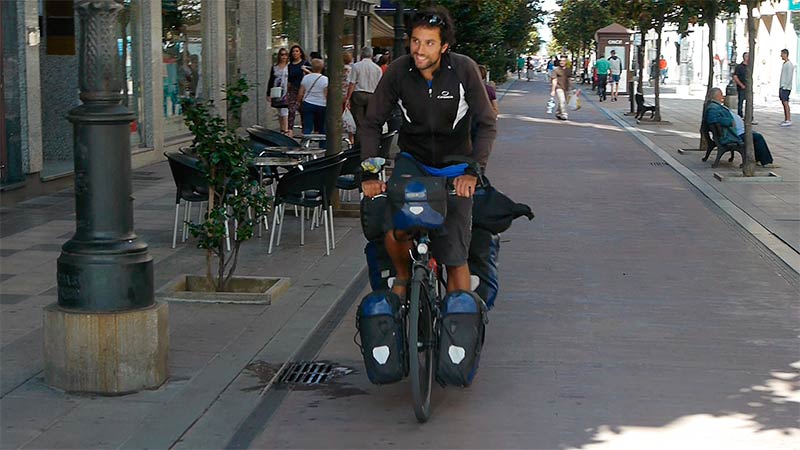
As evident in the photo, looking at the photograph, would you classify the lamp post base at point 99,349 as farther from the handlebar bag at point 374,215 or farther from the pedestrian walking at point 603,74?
the pedestrian walking at point 603,74

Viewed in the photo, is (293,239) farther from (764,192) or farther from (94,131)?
(764,192)

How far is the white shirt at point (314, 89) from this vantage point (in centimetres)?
2009

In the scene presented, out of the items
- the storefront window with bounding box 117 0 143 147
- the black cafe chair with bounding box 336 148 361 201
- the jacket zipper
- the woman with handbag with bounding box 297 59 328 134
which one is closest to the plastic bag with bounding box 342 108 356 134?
the woman with handbag with bounding box 297 59 328 134

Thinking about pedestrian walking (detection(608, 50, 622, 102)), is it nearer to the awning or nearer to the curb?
the awning

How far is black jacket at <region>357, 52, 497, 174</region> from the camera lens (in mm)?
6141

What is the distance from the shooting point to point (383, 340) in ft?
19.3

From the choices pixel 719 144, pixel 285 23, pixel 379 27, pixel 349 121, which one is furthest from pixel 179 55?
pixel 379 27

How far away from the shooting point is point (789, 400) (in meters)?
6.44

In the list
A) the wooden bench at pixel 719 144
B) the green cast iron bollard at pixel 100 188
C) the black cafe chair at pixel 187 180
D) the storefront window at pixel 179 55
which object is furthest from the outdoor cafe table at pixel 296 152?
the wooden bench at pixel 719 144

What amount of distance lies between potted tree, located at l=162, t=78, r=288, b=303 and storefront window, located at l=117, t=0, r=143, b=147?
10401 millimetres

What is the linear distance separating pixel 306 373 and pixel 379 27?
35710 millimetres

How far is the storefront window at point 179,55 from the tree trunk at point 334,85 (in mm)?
7107

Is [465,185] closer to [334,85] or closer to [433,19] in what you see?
[433,19]

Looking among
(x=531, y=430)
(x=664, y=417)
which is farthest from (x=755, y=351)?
(x=531, y=430)
